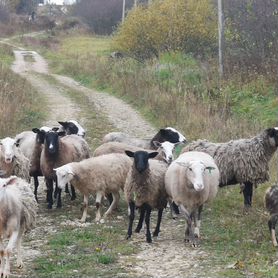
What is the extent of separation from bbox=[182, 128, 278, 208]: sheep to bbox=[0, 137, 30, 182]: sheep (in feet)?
11.4

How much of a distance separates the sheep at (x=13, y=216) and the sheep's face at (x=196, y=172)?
7.55 feet

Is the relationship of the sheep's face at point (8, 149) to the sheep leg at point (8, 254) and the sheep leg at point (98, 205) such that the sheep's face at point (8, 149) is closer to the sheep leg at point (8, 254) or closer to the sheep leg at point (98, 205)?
the sheep leg at point (98, 205)

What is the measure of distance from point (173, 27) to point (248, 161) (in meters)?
17.6

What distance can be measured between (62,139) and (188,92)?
8533mm

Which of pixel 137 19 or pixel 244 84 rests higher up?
pixel 137 19

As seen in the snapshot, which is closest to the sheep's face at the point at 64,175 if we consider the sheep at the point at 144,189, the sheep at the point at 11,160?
the sheep at the point at 11,160

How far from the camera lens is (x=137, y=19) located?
27.9 meters

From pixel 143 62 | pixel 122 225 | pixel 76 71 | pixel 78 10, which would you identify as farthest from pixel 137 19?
pixel 78 10

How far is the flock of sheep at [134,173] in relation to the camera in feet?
24.1

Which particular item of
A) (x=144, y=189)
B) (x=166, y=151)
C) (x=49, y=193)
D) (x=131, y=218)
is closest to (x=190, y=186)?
(x=144, y=189)

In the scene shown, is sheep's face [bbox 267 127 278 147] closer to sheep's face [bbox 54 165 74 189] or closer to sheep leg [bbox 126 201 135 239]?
sheep leg [bbox 126 201 135 239]

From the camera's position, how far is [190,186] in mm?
8227

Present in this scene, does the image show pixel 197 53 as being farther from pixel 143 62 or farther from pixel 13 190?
pixel 13 190

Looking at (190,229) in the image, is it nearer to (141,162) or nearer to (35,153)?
(141,162)
